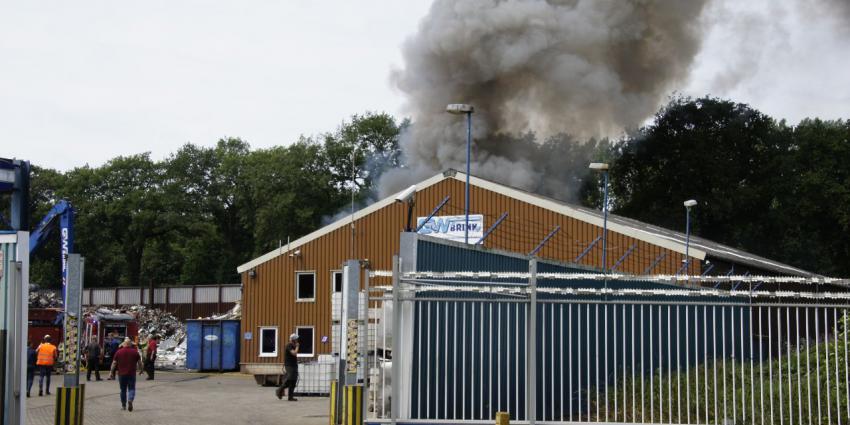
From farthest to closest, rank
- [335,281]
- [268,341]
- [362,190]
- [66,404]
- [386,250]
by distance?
[362,190], [268,341], [335,281], [386,250], [66,404]

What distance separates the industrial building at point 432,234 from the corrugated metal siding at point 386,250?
3 centimetres

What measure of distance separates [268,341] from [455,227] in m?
9.16

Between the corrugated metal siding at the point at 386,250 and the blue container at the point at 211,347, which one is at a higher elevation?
the corrugated metal siding at the point at 386,250

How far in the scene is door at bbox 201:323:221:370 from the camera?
38750 millimetres

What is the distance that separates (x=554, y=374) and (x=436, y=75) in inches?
1533

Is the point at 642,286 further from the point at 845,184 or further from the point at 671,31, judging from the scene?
the point at 845,184

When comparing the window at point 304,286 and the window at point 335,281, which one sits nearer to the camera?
the window at point 335,281

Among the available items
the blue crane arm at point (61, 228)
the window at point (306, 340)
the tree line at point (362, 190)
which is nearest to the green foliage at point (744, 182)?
the tree line at point (362, 190)

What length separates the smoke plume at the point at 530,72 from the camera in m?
48.2

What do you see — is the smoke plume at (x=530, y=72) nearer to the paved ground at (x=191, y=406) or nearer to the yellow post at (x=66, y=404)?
the paved ground at (x=191, y=406)

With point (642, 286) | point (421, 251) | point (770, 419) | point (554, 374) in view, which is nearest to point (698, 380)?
point (770, 419)

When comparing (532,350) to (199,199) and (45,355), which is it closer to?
(45,355)

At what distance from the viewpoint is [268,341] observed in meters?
38.1

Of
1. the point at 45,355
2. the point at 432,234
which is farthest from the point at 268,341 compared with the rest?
the point at 45,355
